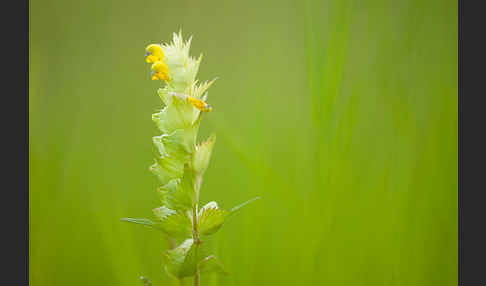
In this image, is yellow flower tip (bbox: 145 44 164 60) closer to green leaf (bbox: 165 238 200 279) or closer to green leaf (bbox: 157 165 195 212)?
green leaf (bbox: 157 165 195 212)

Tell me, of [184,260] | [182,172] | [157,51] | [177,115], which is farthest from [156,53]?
[184,260]

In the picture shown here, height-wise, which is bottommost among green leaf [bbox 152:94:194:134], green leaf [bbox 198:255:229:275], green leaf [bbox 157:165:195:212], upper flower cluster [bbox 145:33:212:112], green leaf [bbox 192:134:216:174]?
green leaf [bbox 198:255:229:275]

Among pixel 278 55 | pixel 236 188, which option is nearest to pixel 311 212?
pixel 236 188

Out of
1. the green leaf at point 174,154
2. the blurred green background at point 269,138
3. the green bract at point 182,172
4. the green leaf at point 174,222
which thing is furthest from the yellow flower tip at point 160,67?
the blurred green background at point 269,138

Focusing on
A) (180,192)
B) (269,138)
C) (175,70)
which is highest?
(175,70)

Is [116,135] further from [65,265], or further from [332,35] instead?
[332,35]

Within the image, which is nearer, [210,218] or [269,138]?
[210,218]

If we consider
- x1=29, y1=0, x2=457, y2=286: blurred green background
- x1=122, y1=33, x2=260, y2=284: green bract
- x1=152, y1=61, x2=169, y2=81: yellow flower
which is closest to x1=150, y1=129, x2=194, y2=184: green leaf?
x1=122, y1=33, x2=260, y2=284: green bract

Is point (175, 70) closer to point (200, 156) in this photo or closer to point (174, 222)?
point (200, 156)
